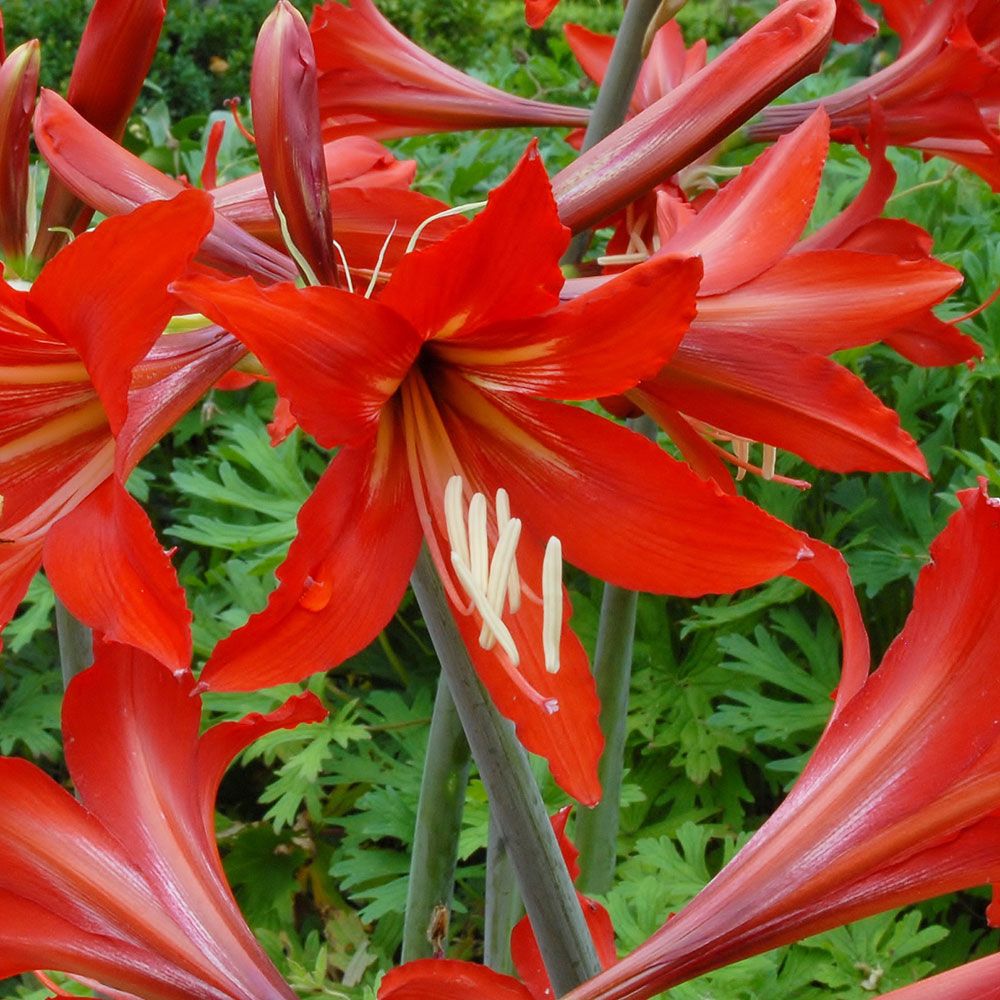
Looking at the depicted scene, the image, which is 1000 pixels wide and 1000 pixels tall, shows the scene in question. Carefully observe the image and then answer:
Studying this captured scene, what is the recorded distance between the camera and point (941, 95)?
790mm

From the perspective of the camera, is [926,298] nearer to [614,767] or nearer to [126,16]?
[126,16]

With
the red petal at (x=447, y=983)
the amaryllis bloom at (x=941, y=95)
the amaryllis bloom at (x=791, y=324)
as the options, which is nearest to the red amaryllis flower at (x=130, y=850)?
the red petal at (x=447, y=983)

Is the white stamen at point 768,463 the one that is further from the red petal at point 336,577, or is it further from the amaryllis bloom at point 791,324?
the red petal at point 336,577

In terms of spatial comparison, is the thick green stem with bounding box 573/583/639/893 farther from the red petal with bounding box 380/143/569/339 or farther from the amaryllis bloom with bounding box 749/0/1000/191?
the red petal with bounding box 380/143/569/339

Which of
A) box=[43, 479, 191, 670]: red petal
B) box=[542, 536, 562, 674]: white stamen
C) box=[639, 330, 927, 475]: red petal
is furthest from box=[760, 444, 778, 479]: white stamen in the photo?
box=[43, 479, 191, 670]: red petal

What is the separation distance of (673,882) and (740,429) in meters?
0.63

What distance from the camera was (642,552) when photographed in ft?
1.61

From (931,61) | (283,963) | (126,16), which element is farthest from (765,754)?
(126,16)

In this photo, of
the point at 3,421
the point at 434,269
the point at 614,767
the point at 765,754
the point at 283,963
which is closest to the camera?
the point at 434,269

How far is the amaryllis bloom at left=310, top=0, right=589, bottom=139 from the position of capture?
82 centimetres

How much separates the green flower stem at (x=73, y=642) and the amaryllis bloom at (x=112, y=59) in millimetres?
211

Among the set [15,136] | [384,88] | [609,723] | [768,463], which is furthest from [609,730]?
[15,136]

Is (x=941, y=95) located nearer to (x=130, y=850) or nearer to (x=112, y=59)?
(x=112, y=59)

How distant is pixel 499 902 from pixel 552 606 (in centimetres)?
31
